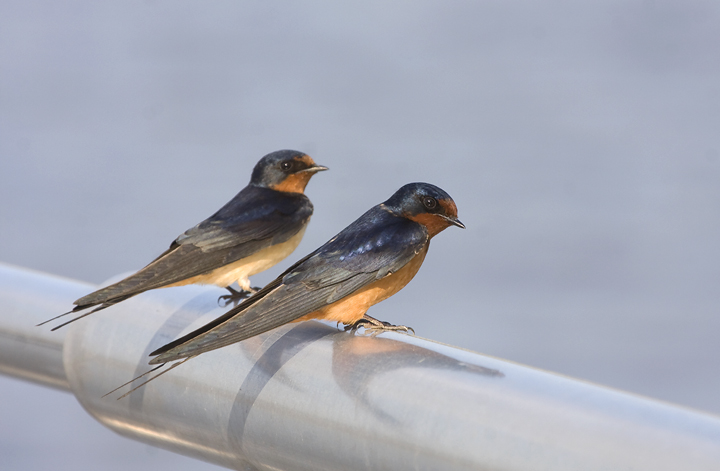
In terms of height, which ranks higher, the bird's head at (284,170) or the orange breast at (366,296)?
the bird's head at (284,170)

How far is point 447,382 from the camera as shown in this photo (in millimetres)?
635

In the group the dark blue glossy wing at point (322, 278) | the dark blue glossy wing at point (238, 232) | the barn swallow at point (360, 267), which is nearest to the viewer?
the dark blue glossy wing at point (322, 278)

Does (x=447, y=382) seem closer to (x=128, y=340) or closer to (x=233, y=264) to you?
(x=128, y=340)

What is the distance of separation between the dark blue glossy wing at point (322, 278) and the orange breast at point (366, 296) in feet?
0.08

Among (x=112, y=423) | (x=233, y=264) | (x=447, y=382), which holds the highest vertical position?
(x=233, y=264)

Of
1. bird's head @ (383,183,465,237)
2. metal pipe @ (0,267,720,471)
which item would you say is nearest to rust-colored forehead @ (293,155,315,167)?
bird's head @ (383,183,465,237)

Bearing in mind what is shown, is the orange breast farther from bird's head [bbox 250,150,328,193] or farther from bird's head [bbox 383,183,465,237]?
bird's head [bbox 250,150,328,193]

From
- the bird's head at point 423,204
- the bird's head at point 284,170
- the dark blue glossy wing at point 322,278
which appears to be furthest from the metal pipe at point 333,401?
the bird's head at point 284,170

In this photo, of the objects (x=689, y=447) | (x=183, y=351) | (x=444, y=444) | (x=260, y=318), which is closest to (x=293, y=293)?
(x=260, y=318)

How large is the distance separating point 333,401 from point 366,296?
16.8 inches

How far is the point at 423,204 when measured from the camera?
1134mm

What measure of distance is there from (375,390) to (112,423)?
32cm

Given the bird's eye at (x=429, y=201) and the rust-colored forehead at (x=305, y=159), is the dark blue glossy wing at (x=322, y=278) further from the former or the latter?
the rust-colored forehead at (x=305, y=159)

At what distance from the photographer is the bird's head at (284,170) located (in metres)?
1.67
